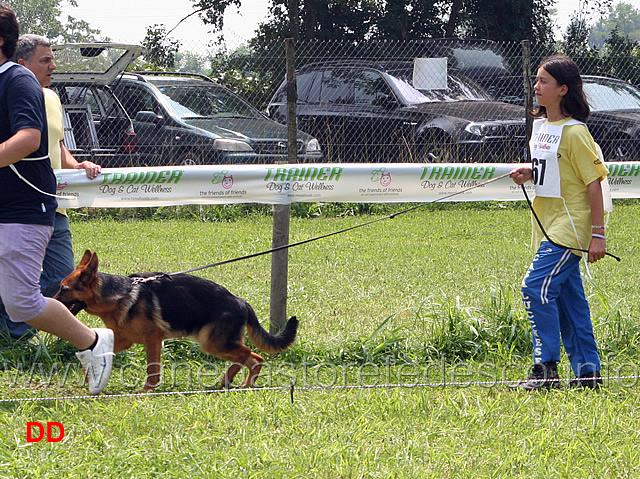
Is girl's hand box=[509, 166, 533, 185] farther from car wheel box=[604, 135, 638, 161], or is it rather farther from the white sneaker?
Answer: car wheel box=[604, 135, 638, 161]

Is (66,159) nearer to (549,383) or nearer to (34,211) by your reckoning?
(34,211)

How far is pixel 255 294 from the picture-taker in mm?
6809

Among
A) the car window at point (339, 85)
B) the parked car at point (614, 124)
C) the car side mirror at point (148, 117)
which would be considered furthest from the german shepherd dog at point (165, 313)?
the parked car at point (614, 124)

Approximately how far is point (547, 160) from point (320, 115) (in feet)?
25.3

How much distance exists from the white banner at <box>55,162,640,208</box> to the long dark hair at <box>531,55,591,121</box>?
2.76ft

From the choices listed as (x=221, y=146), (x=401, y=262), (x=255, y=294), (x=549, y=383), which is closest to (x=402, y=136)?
(x=221, y=146)

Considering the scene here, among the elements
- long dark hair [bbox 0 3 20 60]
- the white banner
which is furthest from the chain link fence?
long dark hair [bbox 0 3 20 60]

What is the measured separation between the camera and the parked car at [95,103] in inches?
412

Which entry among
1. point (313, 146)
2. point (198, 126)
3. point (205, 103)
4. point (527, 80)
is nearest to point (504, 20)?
point (527, 80)

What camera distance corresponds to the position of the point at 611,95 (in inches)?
497

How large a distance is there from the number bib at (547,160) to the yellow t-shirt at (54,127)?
274cm

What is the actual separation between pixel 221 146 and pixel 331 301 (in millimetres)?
4880

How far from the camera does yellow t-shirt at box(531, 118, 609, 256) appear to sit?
4.17 metres

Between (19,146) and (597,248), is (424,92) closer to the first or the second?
(597,248)
